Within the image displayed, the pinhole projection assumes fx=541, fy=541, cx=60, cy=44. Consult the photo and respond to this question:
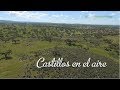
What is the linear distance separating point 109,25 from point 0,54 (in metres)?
2.15

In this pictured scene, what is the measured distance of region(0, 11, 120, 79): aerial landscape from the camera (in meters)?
10.3

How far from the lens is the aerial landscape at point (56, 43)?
10.3m

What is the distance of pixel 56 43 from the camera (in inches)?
408
